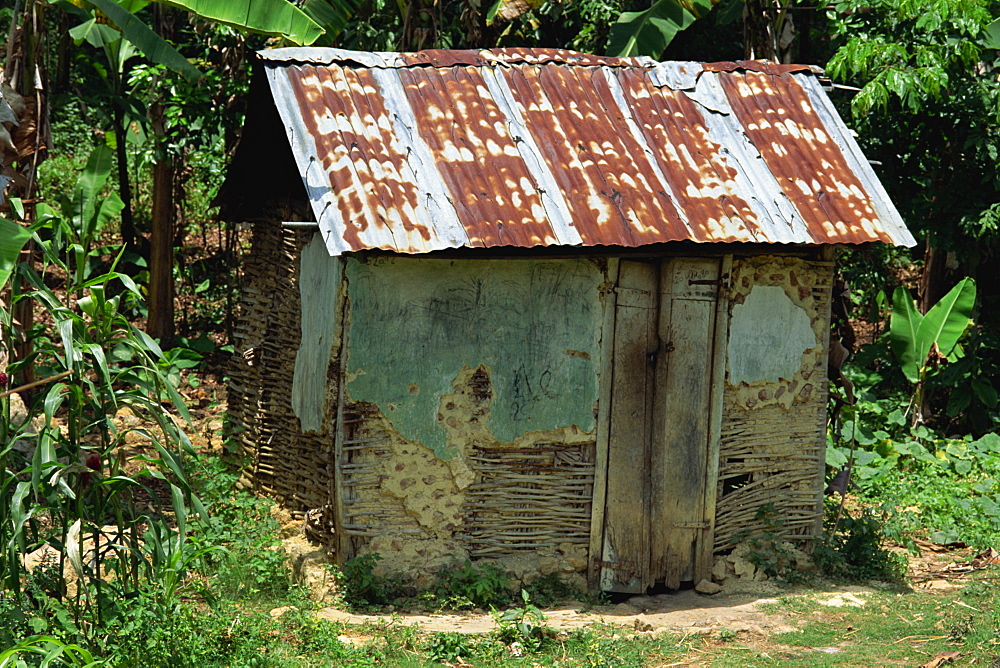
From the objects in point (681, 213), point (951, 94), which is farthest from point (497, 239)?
point (951, 94)

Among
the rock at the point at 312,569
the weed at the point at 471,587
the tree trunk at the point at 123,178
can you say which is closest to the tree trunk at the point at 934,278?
the weed at the point at 471,587

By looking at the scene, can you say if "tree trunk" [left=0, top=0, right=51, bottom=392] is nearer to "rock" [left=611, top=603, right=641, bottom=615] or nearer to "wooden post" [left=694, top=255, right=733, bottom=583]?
"rock" [left=611, top=603, right=641, bottom=615]

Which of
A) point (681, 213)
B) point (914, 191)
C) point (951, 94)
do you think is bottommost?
point (681, 213)

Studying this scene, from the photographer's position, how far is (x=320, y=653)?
15.1 feet

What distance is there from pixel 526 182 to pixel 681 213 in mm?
804

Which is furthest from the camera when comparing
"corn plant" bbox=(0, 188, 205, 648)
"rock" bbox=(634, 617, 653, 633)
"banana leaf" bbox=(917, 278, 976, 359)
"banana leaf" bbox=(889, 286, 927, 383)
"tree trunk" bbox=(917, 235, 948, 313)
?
"tree trunk" bbox=(917, 235, 948, 313)

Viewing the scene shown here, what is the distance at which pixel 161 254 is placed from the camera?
9.71 metres

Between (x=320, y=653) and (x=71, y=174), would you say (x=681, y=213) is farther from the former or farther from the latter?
(x=71, y=174)

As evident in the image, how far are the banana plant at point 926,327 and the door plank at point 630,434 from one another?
11.6 feet

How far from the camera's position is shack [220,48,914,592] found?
5.16m

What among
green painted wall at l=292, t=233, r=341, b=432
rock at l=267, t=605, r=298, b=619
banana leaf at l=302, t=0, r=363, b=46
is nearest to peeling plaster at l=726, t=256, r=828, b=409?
green painted wall at l=292, t=233, r=341, b=432

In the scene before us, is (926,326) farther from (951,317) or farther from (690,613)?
(690,613)

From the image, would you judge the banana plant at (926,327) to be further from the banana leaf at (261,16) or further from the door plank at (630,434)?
the banana leaf at (261,16)

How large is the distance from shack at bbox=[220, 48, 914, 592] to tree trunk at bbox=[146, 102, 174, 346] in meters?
3.82
